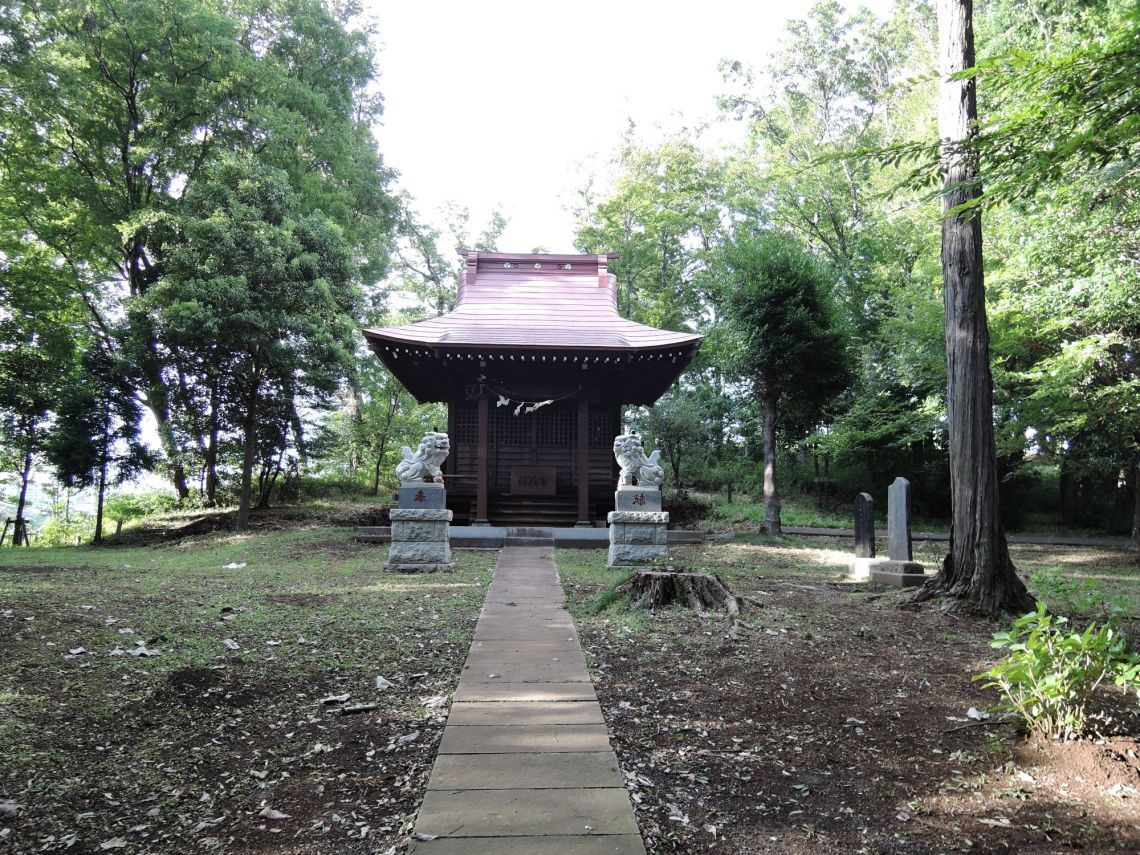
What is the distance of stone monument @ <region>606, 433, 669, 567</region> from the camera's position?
29.3 ft

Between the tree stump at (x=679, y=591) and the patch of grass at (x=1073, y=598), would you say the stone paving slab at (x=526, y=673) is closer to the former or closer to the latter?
the tree stump at (x=679, y=591)

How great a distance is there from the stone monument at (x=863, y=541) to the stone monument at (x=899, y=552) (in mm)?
352

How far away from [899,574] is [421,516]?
238 inches

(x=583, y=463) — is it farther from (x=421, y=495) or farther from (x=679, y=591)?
(x=679, y=591)

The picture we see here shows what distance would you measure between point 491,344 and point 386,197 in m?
12.9

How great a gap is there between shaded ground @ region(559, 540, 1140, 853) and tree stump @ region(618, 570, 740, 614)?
1.29 ft

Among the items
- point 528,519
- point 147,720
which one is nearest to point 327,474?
point 528,519

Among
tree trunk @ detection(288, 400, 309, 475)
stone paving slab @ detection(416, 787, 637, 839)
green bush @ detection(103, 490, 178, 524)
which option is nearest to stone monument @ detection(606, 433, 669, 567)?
stone paving slab @ detection(416, 787, 637, 839)

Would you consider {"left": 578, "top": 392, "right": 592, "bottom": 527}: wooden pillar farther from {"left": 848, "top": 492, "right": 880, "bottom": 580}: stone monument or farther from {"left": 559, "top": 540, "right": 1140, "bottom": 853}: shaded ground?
{"left": 559, "top": 540, "right": 1140, "bottom": 853}: shaded ground

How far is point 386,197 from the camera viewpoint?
22094mm

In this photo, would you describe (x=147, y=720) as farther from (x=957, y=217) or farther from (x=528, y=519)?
(x=528, y=519)

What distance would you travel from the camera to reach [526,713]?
3238 mm

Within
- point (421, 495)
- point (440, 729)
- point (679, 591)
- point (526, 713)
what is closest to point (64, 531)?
point (421, 495)

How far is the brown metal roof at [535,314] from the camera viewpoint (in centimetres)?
1211
